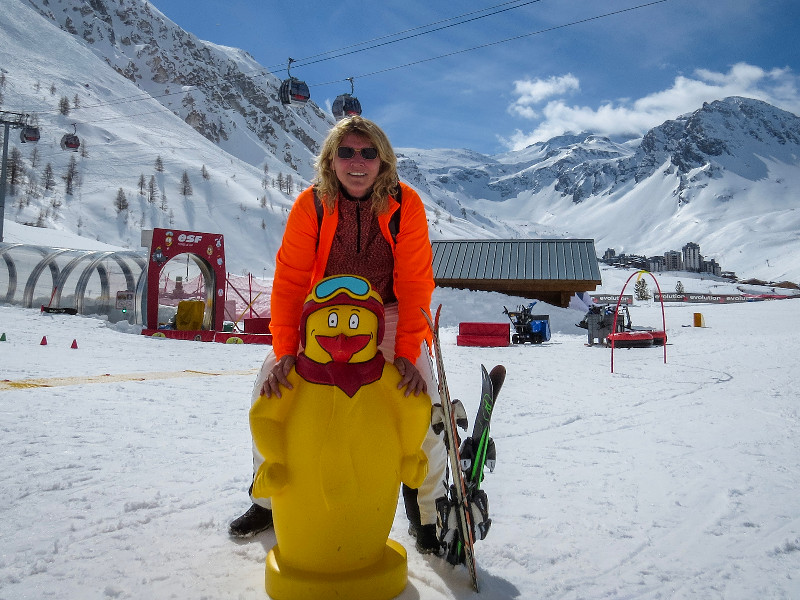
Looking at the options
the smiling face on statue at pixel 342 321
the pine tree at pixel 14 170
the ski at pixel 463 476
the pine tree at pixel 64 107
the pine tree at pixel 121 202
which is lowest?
the ski at pixel 463 476

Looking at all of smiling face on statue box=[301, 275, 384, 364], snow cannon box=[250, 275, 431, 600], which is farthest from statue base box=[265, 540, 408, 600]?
smiling face on statue box=[301, 275, 384, 364]

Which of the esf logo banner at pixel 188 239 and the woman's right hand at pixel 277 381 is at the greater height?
the esf logo banner at pixel 188 239

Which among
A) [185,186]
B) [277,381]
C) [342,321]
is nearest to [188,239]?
[277,381]

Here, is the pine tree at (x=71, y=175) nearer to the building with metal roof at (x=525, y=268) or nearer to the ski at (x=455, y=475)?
the building with metal roof at (x=525, y=268)

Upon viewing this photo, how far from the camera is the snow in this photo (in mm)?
2195

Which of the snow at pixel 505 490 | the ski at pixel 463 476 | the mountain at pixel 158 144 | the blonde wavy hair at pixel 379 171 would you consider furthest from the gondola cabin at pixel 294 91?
the ski at pixel 463 476

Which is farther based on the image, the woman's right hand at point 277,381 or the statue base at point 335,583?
the woman's right hand at point 277,381

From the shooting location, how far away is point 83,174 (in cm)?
5531

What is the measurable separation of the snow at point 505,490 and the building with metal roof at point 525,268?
1307 cm

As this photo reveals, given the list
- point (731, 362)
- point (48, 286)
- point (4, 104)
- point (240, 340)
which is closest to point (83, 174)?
point (4, 104)

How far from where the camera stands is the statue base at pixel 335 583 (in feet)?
6.18

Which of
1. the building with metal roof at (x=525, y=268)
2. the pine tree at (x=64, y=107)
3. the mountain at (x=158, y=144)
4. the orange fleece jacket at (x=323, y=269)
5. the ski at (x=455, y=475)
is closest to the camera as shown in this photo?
the ski at (x=455, y=475)

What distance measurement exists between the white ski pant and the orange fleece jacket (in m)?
0.06

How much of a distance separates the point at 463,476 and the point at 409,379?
1.64ft
